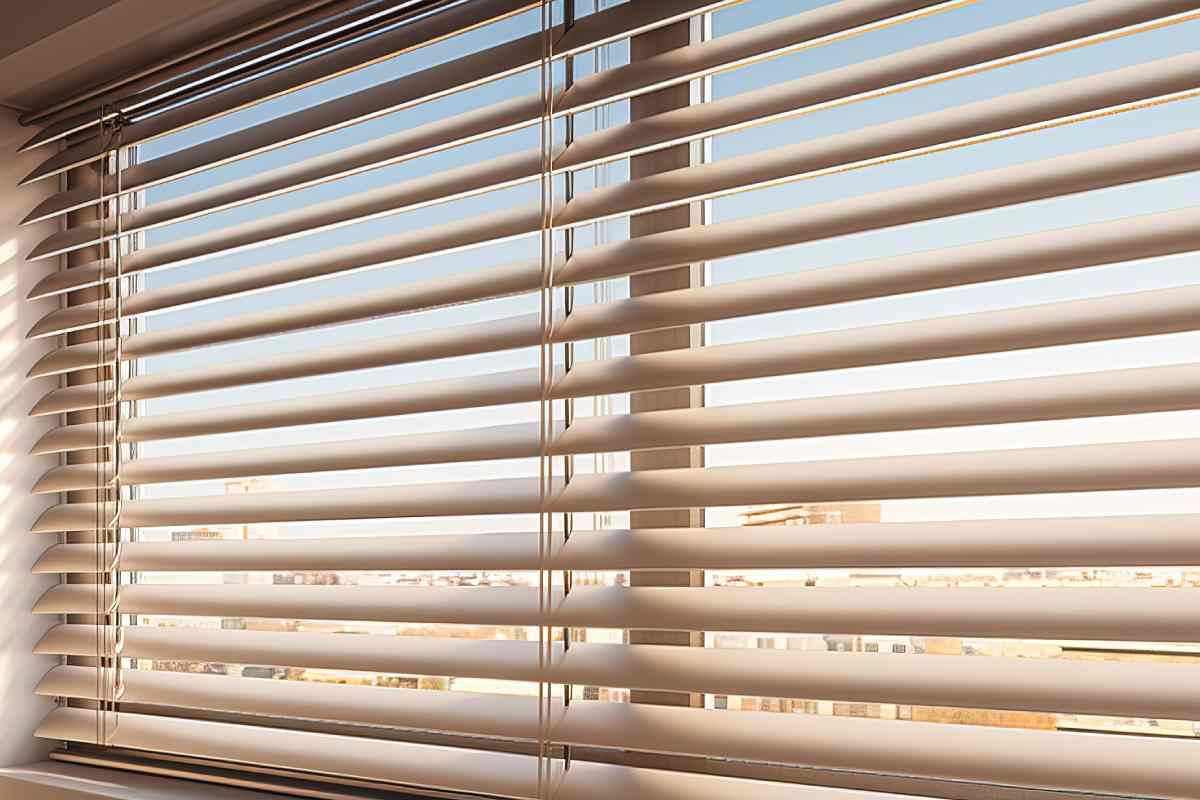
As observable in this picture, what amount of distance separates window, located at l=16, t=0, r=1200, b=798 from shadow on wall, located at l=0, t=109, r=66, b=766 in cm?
14

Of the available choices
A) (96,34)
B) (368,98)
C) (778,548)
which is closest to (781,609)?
(778,548)

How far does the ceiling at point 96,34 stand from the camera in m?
1.32

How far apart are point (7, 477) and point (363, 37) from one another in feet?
2.76

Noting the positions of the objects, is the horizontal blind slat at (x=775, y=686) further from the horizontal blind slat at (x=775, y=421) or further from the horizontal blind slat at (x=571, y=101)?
the horizontal blind slat at (x=571, y=101)

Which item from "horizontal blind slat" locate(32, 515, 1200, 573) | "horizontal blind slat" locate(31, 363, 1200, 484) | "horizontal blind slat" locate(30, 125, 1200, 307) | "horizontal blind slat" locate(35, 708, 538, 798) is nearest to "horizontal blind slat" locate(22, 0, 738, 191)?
"horizontal blind slat" locate(30, 125, 1200, 307)

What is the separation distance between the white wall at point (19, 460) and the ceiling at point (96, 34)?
15 centimetres

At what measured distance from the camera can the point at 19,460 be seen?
1569 mm

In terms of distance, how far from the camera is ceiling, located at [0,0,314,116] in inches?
51.8

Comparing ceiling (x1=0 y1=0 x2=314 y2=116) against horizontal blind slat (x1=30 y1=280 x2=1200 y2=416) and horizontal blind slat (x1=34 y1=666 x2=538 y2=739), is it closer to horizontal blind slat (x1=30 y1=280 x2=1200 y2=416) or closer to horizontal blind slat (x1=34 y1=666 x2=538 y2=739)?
horizontal blind slat (x1=30 y1=280 x2=1200 y2=416)

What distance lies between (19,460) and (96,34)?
0.63 meters

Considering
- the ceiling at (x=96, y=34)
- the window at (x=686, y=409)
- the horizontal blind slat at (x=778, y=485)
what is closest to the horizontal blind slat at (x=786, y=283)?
the window at (x=686, y=409)

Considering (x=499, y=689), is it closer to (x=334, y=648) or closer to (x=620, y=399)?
Answer: (x=334, y=648)

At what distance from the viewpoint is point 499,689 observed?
1.17 metres

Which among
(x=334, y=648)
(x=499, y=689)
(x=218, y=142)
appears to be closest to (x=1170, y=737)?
(x=499, y=689)
